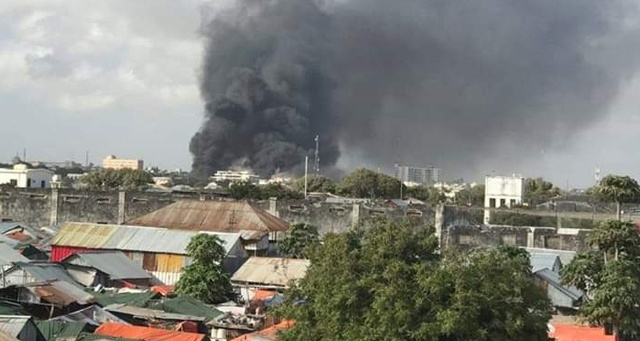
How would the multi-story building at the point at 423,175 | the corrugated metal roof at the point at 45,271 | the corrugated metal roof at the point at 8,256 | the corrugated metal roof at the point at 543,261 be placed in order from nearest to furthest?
the corrugated metal roof at the point at 45,271, the corrugated metal roof at the point at 8,256, the corrugated metal roof at the point at 543,261, the multi-story building at the point at 423,175

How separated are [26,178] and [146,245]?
54.0 m

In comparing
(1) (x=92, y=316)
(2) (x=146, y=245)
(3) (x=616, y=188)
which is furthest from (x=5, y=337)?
(2) (x=146, y=245)

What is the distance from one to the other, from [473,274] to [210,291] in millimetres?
13496

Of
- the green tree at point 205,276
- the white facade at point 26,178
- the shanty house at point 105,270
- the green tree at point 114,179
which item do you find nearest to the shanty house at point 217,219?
the shanty house at point 105,270

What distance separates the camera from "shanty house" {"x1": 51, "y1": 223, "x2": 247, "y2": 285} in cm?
3556

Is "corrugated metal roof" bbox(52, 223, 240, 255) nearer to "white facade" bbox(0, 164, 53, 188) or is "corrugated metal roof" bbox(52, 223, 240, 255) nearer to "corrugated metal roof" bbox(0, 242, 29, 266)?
"corrugated metal roof" bbox(0, 242, 29, 266)

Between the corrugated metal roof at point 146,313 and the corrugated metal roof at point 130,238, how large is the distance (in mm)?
11196

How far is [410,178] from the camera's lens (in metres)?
198

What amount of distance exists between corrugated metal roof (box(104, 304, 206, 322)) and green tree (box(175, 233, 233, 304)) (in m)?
4.88

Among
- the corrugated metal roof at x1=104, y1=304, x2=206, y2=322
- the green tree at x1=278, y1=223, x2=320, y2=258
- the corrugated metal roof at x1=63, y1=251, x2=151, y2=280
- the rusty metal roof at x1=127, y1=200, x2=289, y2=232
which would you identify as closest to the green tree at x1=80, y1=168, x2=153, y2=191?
the rusty metal roof at x1=127, y1=200, x2=289, y2=232

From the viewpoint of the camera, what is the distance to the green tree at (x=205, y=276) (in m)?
29.2

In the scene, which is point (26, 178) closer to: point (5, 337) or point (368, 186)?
point (368, 186)

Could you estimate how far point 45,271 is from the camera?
1067 inches

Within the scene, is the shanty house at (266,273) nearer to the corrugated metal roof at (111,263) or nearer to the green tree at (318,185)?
the corrugated metal roof at (111,263)
